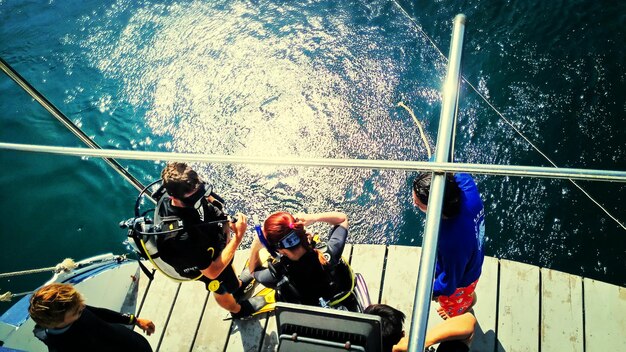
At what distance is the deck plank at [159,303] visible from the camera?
138 inches

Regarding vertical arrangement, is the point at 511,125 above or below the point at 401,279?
above

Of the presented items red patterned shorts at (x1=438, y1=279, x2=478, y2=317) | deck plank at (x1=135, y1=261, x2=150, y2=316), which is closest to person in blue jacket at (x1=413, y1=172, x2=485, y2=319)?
red patterned shorts at (x1=438, y1=279, x2=478, y2=317)

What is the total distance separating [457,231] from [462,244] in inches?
2.8

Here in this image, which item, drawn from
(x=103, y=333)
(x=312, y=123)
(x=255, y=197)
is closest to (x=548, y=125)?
(x=312, y=123)

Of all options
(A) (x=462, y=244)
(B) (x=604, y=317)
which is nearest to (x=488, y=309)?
(B) (x=604, y=317)

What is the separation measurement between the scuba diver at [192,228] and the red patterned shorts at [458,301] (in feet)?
4.14

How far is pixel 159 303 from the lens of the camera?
11.9 ft

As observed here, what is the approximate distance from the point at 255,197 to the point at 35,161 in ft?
9.79

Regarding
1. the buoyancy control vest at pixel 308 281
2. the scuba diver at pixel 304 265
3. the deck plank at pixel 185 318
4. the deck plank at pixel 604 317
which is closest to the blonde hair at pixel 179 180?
the scuba diver at pixel 304 265

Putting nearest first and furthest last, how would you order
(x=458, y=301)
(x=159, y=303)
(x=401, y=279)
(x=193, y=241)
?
(x=193, y=241)
(x=458, y=301)
(x=401, y=279)
(x=159, y=303)

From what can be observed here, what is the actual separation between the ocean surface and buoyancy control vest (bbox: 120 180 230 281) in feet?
7.00

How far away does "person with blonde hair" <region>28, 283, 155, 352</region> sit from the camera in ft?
7.62

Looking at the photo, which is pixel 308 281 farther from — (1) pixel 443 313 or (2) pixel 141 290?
(2) pixel 141 290

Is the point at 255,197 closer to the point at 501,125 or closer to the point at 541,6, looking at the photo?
the point at 501,125
